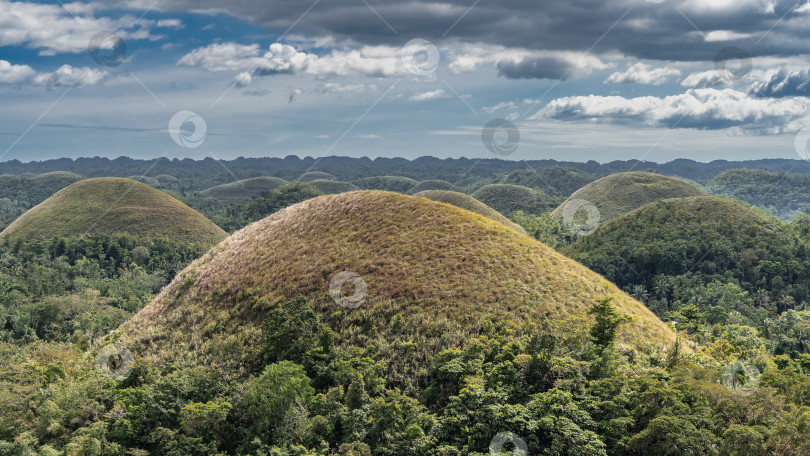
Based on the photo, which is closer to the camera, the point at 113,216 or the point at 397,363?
the point at 397,363

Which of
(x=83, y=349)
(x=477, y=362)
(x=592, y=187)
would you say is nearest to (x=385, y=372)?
(x=477, y=362)

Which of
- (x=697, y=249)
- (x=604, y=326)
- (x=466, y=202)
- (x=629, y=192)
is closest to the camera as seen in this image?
(x=604, y=326)

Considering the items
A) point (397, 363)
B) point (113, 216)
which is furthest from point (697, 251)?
point (113, 216)

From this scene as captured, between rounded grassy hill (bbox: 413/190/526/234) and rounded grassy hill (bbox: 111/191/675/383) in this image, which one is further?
rounded grassy hill (bbox: 413/190/526/234)

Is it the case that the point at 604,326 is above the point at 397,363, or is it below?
above

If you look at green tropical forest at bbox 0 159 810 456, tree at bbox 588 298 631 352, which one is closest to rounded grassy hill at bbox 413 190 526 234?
green tropical forest at bbox 0 159 810 456

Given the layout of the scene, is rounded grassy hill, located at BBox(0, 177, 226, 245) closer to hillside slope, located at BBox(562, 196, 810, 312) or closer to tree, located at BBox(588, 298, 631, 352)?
hillside slope, located at BBox(562, 196, 810, 312)

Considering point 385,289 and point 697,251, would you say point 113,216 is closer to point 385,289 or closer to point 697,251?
point 385,289
